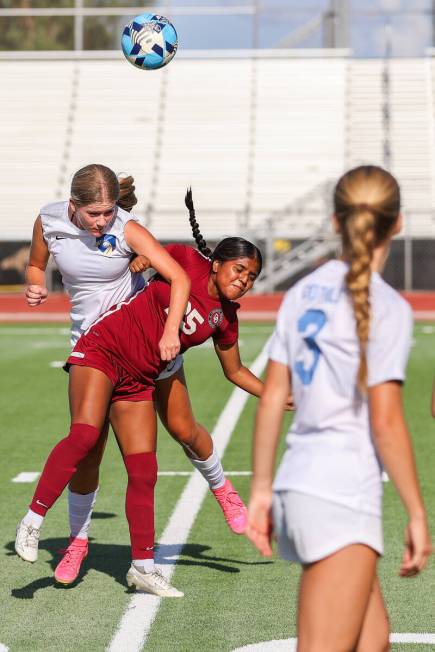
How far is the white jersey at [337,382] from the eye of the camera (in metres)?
3.14

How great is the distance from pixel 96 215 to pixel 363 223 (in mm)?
2286

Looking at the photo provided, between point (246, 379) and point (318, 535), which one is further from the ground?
point (246, 379)

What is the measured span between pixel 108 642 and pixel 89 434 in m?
0.91

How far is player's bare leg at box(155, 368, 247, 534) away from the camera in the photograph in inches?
231

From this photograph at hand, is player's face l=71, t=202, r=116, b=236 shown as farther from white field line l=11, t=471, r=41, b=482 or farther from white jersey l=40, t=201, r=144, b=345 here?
white field line l=11, t=471, r=41, b=482

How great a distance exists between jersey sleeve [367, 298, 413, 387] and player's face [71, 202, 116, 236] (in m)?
2.30

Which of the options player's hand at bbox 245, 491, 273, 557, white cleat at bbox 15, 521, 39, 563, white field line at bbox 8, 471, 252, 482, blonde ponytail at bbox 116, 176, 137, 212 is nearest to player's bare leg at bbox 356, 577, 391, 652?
player's hand at bbox 245, 491, 273, 557

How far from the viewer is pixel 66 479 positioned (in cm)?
528

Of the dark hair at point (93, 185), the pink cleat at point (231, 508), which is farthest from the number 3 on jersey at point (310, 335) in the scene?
the pink cleat at point (231, 508)

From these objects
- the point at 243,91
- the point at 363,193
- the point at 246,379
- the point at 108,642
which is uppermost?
the point at 243,91

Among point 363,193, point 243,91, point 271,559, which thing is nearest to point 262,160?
point 243,91

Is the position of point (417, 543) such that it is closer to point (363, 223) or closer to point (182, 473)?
point (363, 223)

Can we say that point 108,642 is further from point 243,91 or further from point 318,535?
point 243,91

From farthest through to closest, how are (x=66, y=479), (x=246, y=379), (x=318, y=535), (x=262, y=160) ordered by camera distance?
1. (x=262, y=160)
2. (x=246, y=379)
3. (x=66, y=479)
4. (x=318, y=535)
